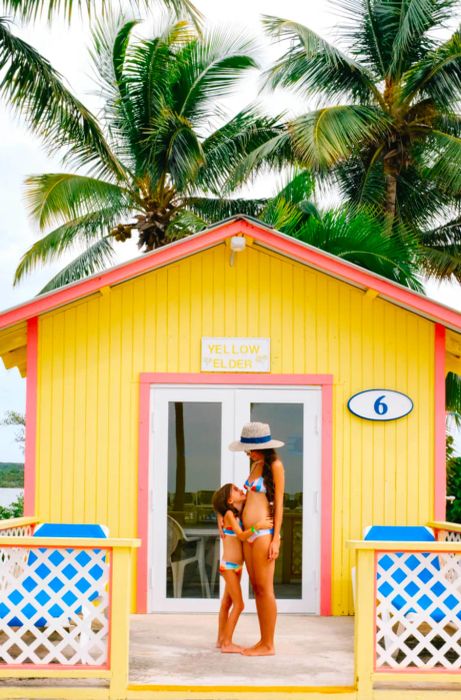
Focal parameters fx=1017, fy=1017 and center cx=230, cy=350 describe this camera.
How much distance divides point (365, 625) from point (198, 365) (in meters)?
3.42

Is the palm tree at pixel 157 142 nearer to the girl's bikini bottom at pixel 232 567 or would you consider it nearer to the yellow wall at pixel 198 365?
the yellow wall at pixel 198 365

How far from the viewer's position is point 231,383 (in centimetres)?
928

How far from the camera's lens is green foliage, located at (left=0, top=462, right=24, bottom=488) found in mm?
20531

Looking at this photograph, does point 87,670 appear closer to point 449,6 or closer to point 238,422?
point 238,422

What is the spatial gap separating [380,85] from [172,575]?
14.4 metres

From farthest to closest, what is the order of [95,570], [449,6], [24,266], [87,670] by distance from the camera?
[24,266] → [449,6] → [95,570] → [87,670]

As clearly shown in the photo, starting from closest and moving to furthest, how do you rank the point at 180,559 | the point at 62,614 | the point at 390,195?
the point at 62,614 < the point at 180,559 < the point at 390,195

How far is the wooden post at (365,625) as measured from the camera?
21.4ft

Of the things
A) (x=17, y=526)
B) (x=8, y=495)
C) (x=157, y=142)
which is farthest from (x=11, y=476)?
(x=17, y=526)

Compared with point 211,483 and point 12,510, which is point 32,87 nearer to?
point 211,483

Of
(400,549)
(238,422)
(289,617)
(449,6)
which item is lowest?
(289,617)

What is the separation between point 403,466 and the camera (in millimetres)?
9281

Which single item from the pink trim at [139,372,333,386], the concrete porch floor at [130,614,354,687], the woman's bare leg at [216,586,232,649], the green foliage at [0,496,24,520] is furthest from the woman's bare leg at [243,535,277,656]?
the green foliage at [0,496,24,520]

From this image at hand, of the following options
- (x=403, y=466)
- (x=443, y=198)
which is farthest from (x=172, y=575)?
(x=443, y=198)
